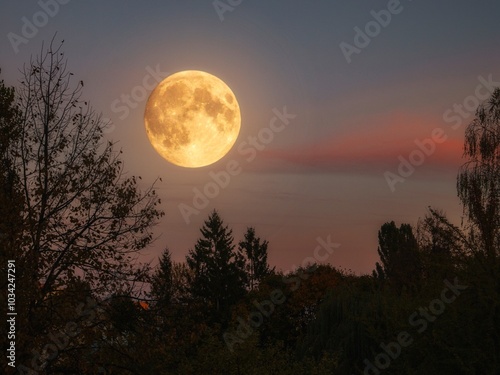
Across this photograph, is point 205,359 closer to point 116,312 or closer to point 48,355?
point 116,312

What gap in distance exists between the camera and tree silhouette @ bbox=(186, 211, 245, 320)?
237 ft

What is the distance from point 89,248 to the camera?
18.5 meters

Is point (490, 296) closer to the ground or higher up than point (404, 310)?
closer to the ground

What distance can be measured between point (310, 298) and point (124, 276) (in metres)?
41.5

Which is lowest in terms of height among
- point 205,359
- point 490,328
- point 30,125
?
point 490,328

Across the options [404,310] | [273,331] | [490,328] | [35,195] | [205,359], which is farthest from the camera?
[273,331]

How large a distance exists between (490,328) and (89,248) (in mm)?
11301

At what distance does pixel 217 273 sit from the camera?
7481cm

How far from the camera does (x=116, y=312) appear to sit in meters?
17.9

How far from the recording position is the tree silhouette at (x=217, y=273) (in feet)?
237

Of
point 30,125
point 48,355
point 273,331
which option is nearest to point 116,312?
point 48,355

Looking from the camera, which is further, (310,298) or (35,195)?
(310,298)

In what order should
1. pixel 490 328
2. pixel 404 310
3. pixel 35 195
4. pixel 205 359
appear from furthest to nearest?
pixel 205 359 < pixel 35 195 < pixel 404 310 < pixel 490 328

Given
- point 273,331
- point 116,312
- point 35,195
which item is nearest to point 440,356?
point 116,312
